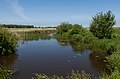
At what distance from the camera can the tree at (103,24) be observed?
5006 centimetres

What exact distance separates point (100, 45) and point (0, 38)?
18.3m

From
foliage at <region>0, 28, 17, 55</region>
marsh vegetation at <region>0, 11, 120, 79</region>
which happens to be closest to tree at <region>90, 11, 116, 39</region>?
marsh vegetation at <region>0, 11, 120, 79</region>

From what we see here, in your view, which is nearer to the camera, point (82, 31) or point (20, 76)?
point (20, 76)

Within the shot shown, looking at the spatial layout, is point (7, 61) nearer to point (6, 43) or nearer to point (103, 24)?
point (6, 43)

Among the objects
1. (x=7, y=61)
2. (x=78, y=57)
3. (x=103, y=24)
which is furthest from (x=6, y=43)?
(x=103, y=24)

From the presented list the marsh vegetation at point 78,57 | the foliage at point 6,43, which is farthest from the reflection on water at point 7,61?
the foliage at point 6,43

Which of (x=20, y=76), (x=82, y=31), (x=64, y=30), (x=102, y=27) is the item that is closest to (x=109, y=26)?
A: (x=102, y=27)

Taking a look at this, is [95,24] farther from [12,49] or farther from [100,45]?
[12,49]

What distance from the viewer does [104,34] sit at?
50125mm

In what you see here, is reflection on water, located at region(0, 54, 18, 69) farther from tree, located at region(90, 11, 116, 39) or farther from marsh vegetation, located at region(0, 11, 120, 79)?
tree, located at region(90, 11, 116, 39)

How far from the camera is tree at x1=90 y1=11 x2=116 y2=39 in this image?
164 feet

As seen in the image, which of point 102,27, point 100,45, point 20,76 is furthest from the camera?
point 102,27

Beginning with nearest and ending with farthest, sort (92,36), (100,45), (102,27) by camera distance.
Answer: (100,45)
(102,27)
(92,36)

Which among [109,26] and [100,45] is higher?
[109,26]
